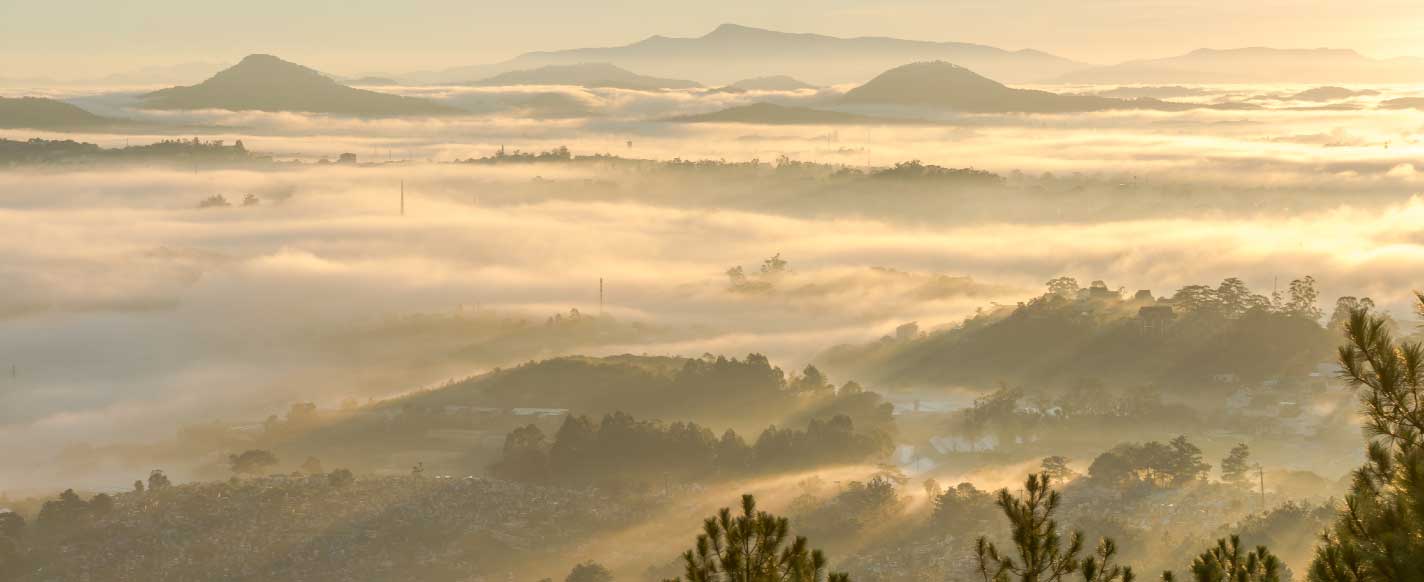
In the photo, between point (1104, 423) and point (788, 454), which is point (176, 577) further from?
point (1104, 423)

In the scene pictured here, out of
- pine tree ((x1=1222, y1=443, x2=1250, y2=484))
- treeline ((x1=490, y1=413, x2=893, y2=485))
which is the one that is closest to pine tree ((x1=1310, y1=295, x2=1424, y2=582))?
pine tree ((x1=1222, y1=443, x2=1250, y2=484))

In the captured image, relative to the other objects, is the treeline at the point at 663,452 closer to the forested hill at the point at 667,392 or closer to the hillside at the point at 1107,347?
the forested hill at the point at 667,392

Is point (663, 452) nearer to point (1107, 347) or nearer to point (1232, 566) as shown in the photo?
point (1107, 347)

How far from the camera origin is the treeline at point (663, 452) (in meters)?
98.8

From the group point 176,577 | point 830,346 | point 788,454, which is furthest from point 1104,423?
point 176,577

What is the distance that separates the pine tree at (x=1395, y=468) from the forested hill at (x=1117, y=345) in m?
119

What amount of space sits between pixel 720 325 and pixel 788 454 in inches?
3656

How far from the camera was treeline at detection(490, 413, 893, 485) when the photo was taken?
324 feet

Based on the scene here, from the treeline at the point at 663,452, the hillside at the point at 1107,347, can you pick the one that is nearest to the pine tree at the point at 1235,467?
the treeline at the point at 663,452

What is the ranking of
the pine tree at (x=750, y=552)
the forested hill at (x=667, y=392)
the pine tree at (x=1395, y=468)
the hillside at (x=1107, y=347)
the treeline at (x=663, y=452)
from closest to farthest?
the pine tree at (x=1395, y=468) → the pine tree at (x=750, y=552) → the treeline at (x=663, y=452) → the forested hill at (x=667, y=392) → the hillside at (x=1107, y=347)

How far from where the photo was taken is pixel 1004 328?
150m

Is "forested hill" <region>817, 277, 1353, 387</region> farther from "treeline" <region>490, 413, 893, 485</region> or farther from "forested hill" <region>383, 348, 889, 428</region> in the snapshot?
"treeline" <region>490, 413, 893, 485</region>

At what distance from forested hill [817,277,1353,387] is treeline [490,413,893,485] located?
132ft

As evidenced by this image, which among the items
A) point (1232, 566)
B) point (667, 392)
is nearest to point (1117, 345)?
point (667, 392)
